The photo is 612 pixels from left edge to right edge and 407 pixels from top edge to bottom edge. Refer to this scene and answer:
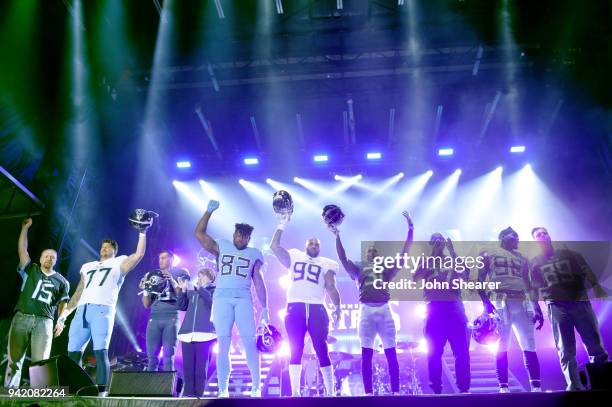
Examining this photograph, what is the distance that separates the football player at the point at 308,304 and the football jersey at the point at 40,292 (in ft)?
10.4

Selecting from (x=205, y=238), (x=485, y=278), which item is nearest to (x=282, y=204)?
(x=205, y=238)

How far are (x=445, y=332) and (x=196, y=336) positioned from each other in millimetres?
3088

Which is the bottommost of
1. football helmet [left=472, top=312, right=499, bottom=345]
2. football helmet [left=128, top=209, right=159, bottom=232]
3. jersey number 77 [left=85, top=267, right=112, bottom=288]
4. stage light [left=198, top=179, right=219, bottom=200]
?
football helmet [left=472, top=312, right=499, bottom=345]

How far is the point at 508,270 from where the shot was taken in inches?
248

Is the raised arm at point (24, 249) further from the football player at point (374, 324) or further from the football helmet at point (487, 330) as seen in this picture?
the football helmet at point (487, 330)

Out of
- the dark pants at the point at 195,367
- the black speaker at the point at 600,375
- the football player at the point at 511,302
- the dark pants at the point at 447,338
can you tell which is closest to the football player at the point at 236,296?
the dark pants at the point at 195,367

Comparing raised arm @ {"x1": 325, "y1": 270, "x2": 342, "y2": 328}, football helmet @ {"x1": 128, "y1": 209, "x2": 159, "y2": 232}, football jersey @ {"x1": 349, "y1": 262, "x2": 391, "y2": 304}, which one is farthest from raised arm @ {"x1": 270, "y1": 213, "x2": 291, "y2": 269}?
football helmet @ {"x1": 128, "y1": 209, "x2": 159, "y2": 232}

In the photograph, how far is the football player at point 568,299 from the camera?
232 inches

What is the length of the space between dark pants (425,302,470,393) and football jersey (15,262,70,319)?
5.00 meters

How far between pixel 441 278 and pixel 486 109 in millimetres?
7886

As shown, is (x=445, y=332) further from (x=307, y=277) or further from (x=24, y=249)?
(x=24, y=249)

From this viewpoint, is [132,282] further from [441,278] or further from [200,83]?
[441,278]

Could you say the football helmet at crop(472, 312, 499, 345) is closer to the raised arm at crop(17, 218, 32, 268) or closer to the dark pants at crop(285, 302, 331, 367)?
the dark pants at crop(285, 302, 331, 367)

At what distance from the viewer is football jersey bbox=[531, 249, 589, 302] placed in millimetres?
6312
